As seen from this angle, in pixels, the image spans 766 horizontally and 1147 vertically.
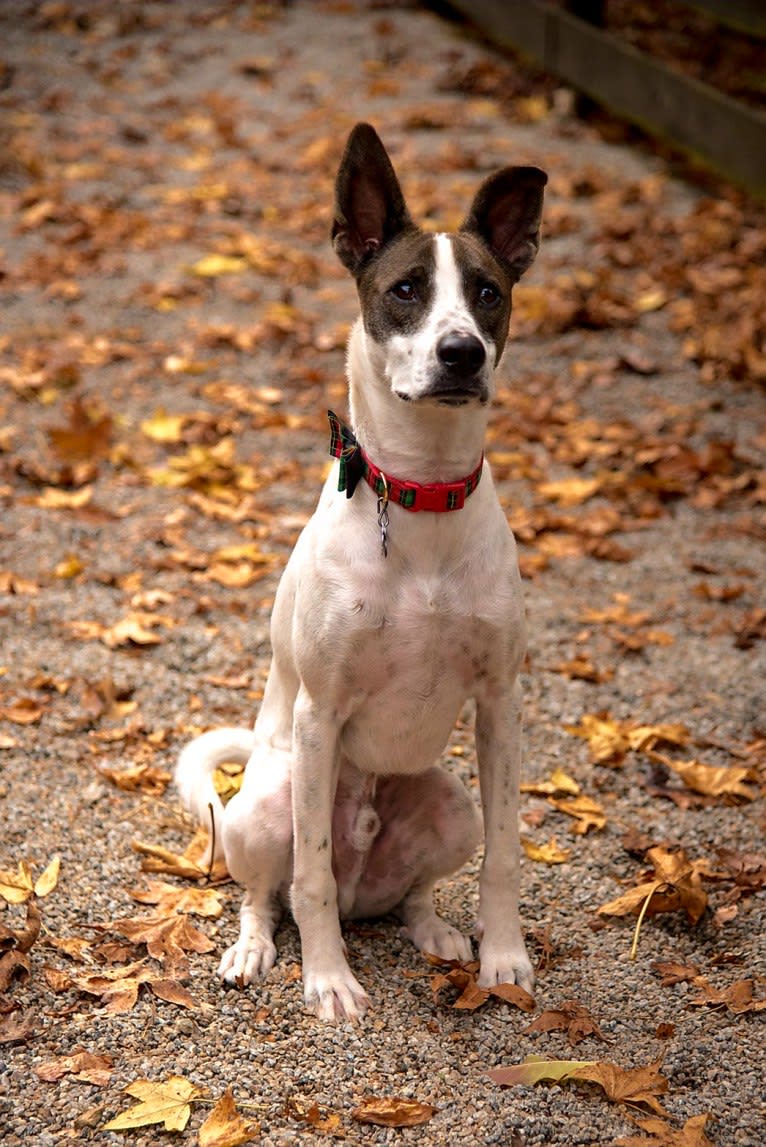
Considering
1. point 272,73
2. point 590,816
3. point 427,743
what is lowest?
point 272,73

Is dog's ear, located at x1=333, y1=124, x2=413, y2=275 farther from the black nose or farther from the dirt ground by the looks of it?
the dirt ground

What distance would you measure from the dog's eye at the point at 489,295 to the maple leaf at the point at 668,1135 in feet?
6.01

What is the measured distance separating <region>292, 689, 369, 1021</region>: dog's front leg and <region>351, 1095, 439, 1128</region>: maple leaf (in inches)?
14.0

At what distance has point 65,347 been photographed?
765cm

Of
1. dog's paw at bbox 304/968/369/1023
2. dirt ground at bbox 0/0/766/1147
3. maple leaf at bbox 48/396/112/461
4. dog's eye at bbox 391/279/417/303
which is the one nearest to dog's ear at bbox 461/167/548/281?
dog's eye at bbox 391/279/417/303

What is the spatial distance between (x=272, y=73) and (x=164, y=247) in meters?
4.24

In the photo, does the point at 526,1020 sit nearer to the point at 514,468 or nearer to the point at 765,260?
the point at 514,468

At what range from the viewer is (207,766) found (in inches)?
155

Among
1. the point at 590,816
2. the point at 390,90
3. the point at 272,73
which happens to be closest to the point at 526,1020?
the point at 590,816

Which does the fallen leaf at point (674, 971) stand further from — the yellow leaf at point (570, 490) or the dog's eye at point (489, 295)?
the yellow leaf at point (570, 490)

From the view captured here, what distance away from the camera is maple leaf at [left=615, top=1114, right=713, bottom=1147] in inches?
109

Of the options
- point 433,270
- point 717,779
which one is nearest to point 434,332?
point 433,270

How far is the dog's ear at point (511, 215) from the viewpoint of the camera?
3.38m

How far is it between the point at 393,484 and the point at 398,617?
1.02 feet
